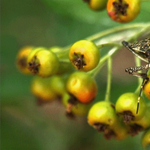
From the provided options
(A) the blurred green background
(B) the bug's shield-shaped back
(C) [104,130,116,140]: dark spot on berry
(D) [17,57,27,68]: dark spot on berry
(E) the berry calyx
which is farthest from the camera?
(A) the blurred green background

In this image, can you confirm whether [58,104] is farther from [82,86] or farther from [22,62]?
[82,86]

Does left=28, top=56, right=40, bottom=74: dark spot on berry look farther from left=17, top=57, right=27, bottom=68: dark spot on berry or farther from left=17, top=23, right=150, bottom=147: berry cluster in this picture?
left=17, top=57, right=27, bottom=68: dark spot on berry

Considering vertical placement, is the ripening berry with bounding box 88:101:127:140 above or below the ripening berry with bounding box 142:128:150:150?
above

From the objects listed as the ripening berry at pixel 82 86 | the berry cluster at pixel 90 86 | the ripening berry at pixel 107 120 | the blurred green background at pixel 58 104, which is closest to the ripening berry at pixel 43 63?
the berry cluster at pixel 90 86

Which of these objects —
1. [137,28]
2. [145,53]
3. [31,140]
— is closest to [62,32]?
[31,140]

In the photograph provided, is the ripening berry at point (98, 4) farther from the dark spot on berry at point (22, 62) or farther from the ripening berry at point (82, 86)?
the dark spot on berry at point (22, 62)

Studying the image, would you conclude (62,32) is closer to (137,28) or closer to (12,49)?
(12,49)

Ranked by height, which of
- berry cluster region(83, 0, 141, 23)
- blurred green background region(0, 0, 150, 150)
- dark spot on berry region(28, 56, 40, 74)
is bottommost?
blurred green background region(0, 0, 150, 150)

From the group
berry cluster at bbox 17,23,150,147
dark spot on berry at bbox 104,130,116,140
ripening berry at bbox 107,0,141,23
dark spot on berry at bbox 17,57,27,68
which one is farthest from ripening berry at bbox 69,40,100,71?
dark spot on berry at bbox 17,57,27,68
